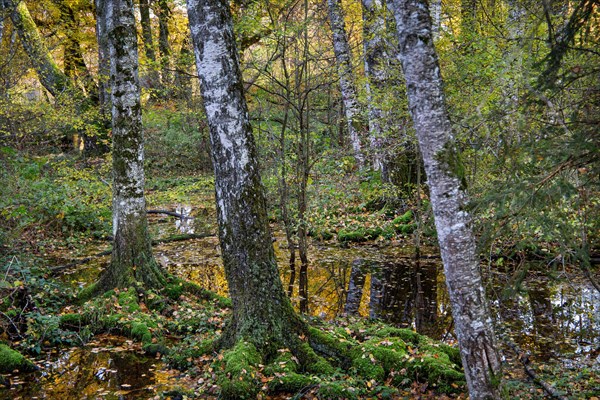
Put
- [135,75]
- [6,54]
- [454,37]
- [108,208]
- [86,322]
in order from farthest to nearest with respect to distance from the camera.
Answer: [6,54] < [108,208] < [454,37] < [135,75] < [86,322]

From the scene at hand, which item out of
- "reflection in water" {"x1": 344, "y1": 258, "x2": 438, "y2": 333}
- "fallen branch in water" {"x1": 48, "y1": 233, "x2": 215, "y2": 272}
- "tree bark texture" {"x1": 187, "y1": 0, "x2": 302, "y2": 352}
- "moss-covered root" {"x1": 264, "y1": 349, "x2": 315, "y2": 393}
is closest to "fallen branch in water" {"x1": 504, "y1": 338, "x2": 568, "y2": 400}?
"reflection in water" {"x1": 344, "y1": 258, "x2": 438, "y2": 333}

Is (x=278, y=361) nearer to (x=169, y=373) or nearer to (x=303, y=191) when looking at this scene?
(x=169, y=373)

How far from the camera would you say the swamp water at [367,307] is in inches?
199

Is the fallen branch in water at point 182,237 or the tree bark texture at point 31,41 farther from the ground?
the tree bark texture at point 31,41

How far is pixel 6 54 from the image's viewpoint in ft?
47.9

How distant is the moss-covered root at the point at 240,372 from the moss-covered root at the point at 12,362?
7.59ft

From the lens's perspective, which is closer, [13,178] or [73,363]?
[73,363]

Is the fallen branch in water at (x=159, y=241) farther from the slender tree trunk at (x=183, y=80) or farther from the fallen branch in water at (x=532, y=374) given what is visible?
the fallen branch in water at (x=532, y=374)

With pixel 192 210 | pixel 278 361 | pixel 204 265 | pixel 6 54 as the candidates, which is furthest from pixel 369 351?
pixel 6 54

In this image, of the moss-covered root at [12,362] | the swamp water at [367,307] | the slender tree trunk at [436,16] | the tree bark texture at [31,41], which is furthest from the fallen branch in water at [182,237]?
the slender tree trunk at [436,16]

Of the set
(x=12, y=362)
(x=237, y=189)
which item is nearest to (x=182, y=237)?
(x=12, y=362)

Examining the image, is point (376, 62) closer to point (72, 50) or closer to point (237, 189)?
point (237, 189)

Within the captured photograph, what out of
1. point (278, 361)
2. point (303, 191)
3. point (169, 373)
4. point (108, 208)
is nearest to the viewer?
point (278, 361)

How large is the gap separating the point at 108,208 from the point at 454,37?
953 centimetres
